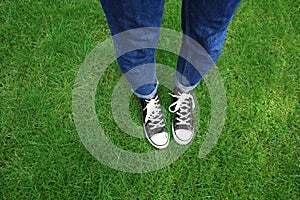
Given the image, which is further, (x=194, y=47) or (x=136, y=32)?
(x=194, y=47)

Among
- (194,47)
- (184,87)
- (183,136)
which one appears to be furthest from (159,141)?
(194,47)

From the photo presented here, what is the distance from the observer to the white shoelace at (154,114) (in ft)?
4.22

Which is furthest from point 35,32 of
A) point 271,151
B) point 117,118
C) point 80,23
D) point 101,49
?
point 271,151

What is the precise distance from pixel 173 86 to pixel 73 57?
0.51 m

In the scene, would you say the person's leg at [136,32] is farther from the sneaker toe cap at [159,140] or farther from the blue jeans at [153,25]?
the sneaker toe cap at [159,140]

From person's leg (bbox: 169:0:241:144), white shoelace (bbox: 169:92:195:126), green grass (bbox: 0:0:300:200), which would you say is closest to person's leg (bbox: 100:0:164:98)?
person's leg (bbox: 169:0:241:144)

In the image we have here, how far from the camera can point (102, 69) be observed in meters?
1.45

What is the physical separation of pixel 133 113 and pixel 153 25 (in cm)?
57

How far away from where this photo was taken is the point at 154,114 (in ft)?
4.25

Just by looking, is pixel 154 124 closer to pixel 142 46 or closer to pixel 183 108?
pixel 183 108

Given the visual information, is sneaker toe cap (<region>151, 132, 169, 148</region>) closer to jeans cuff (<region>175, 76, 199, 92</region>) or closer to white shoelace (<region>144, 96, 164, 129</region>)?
white shoelace (<region>144, 96, 164, 129</region>)

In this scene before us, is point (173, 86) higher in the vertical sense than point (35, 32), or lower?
lower

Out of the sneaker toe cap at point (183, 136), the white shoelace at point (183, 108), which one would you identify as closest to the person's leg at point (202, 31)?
the white shoelace at point (183, 108)

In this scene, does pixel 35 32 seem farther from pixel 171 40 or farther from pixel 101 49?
pixel 171 40
